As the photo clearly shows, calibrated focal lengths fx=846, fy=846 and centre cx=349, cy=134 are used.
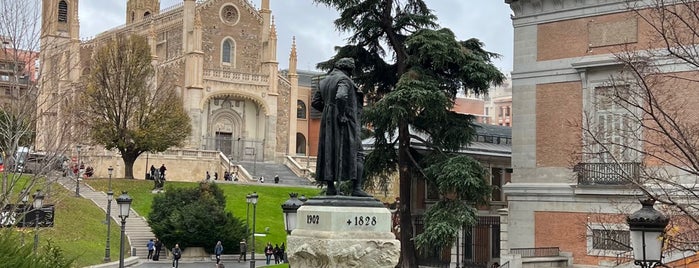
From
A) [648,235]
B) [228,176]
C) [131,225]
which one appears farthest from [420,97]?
[228,176]

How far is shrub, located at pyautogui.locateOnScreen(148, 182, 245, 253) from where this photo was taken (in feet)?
113

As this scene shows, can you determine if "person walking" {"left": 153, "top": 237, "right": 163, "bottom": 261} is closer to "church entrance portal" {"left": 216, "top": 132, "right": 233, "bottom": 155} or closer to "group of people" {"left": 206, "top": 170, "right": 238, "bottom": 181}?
"group of people" {"left": 206, "top": 170, "right": 238, "bottom": 181}

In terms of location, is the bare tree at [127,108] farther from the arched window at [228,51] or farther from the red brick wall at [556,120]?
the red brick wall at [556,120]

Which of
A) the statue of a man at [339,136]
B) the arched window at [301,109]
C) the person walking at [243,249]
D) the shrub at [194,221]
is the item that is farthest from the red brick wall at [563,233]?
the arched window at [301,109]

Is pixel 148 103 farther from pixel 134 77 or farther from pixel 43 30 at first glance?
pixel 43 30

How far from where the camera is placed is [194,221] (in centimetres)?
3441

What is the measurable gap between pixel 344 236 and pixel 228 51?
202 ft

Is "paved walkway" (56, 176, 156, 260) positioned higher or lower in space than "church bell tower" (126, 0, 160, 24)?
lower

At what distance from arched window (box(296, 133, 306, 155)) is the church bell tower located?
2235cm

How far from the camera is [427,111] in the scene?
82.3 feet

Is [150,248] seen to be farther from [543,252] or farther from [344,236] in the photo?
[344,236]

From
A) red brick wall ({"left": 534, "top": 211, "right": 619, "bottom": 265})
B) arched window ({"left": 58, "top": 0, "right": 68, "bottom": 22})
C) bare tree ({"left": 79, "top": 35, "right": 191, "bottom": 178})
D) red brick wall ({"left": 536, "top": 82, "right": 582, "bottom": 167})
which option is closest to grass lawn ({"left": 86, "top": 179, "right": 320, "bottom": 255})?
bare tree ({"left": 79, "top": 35, "right": 191, "bottom": 178})

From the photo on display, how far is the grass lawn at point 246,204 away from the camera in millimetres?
39344

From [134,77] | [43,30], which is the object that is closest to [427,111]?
[43,30]
